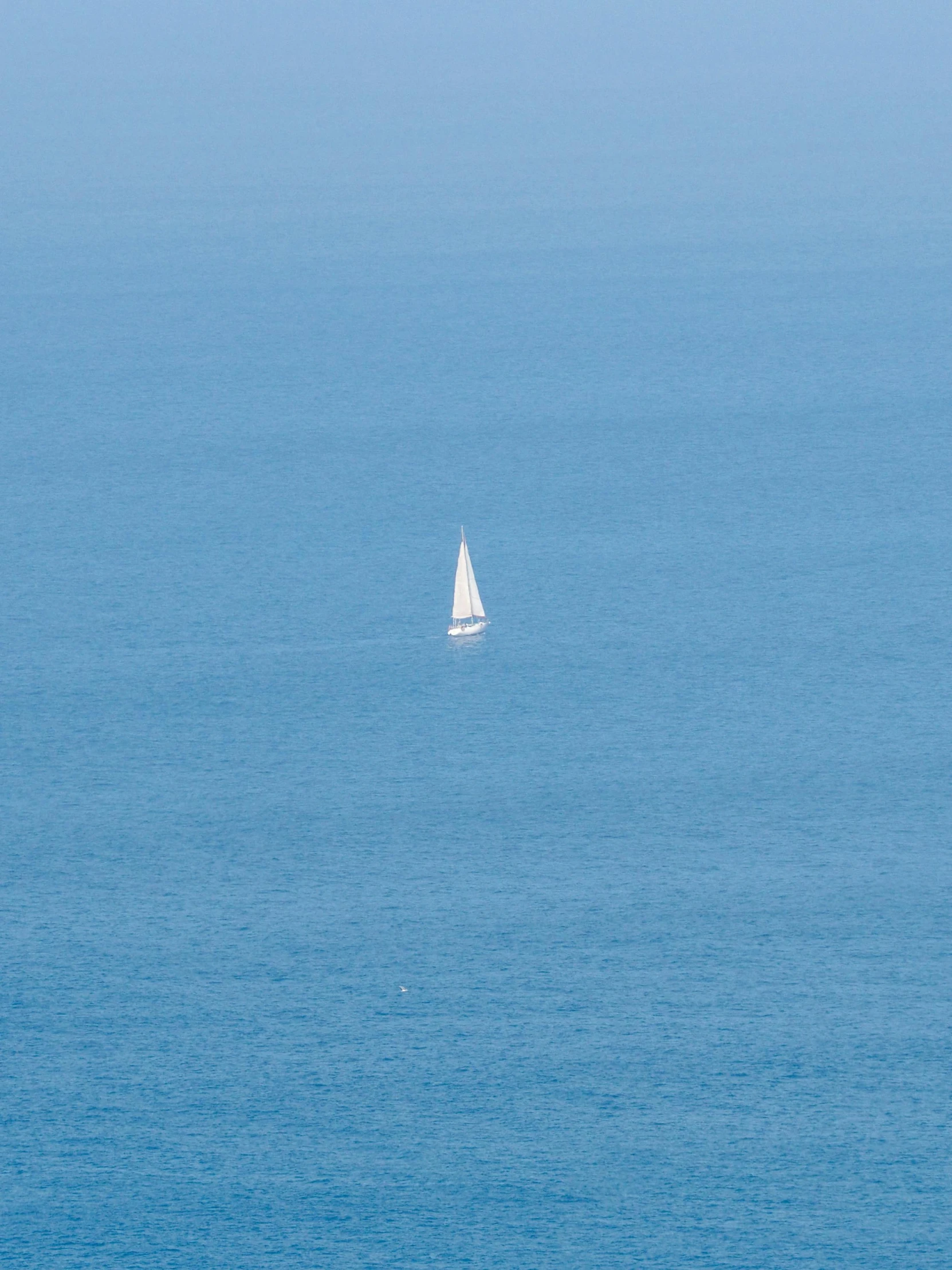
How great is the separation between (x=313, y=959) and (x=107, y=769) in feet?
60.2

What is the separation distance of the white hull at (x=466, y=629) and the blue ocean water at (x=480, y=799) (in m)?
0.97

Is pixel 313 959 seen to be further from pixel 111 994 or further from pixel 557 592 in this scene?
pixel 557 592

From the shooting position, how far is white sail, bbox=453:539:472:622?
111188 mm

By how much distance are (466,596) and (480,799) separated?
16.9 m

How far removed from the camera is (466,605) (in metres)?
114

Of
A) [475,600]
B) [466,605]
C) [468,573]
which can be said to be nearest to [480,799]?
[468,573]

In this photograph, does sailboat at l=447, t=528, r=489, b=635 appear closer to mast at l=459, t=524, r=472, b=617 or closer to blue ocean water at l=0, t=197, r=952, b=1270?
mast at l=459, t=524, r=472, b=617

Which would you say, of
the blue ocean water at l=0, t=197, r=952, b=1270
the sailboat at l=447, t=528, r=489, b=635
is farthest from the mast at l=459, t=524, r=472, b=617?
the blue ocean water at l=0, t=197, r=952, b=1270

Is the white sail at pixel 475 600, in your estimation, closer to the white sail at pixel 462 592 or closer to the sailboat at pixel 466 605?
the sailboat at pixel 466 605

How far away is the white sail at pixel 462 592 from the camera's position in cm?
11119

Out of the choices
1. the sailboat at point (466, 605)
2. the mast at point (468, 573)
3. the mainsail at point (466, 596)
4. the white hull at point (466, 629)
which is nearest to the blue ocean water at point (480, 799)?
the white hull at point (466, 629)

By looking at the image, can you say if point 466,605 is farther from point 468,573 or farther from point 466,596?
point 468,573

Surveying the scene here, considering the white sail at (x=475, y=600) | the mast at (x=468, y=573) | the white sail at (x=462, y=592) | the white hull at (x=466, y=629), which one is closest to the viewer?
the mast at (x=468, y=573)

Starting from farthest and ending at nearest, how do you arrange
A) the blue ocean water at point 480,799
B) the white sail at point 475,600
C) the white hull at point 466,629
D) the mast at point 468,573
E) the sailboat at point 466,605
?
the white hull at point 466,629 → the white sail at point 475,600 → the sailboat at point 466,605 → the mast at point 468,573 → the blue ocean water at point 480,799
